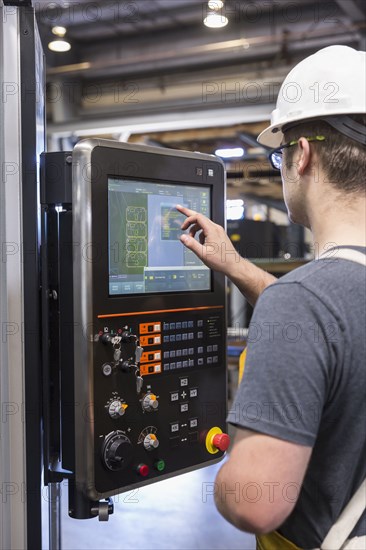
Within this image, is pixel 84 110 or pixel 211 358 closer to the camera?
pixel 211 358

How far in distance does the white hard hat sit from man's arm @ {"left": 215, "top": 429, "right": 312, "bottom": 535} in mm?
464

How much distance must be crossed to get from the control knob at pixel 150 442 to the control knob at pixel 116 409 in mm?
98

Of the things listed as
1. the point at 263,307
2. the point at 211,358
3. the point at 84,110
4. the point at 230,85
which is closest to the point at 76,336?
the point at 211,358

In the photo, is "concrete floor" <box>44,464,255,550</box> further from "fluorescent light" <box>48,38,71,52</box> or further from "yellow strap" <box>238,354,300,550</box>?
"fluorescent light" <box>48,38,71,52</box>

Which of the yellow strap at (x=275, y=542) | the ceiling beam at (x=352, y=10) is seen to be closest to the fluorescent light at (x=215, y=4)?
the ceiling beam at (x=352, y=10)

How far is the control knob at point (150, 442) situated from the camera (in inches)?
52.2

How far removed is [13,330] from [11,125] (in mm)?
417

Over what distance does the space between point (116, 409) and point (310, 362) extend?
1.88ft

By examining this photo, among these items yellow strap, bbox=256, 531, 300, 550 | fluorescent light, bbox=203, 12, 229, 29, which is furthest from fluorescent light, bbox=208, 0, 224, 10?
yellow strap, bbox=256, 531, 300, 550

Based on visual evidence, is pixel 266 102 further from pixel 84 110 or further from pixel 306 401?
pixel 306 401

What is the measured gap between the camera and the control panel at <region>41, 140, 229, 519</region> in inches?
48.7

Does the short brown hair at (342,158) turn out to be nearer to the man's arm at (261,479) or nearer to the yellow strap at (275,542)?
the man's arm at (261,479)

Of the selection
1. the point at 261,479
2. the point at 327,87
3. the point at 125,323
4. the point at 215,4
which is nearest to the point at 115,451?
the point at 125,323

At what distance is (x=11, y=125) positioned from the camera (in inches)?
49.4
